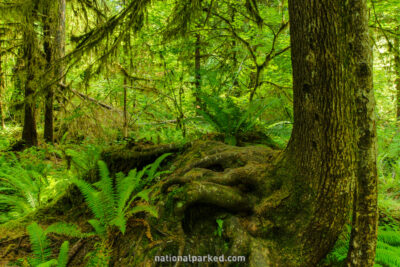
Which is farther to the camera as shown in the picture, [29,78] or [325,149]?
[29,78]

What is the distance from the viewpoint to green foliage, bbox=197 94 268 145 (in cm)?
349

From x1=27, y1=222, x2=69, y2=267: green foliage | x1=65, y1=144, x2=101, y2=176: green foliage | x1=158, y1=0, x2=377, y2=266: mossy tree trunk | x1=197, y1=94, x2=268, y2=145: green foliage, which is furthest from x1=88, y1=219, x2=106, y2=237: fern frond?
x1=197, y1=94, x2=268, y2=145: green foliage

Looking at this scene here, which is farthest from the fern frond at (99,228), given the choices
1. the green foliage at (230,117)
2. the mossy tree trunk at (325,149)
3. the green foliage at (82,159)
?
the green foliage at (230,117)

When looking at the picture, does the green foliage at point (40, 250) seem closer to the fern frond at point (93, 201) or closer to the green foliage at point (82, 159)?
the fern frond at point (93, 201)

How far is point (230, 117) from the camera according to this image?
11.7ft

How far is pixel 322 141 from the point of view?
68.7 inches

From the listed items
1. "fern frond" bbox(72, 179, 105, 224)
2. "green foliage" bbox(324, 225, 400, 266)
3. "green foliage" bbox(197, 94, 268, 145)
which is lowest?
"green foliage" bbox(324, 225, 400, 266)

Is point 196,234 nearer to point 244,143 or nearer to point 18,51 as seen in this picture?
point 244,143

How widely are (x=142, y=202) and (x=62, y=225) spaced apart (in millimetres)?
803

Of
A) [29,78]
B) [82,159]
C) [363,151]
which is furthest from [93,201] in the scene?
[29,78]

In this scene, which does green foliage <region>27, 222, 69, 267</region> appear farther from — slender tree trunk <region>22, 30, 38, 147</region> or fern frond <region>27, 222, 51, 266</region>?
slender tree trunk <region>22, 30, 38, 147</region>

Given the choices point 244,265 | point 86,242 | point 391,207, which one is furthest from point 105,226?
point 391,207

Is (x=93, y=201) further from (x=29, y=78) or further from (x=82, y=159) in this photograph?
(x=29, y=78)

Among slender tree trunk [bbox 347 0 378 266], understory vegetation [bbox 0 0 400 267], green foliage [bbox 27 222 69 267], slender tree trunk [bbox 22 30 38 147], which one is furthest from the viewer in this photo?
slender tree trunk [bbox 22 30 38 147]
